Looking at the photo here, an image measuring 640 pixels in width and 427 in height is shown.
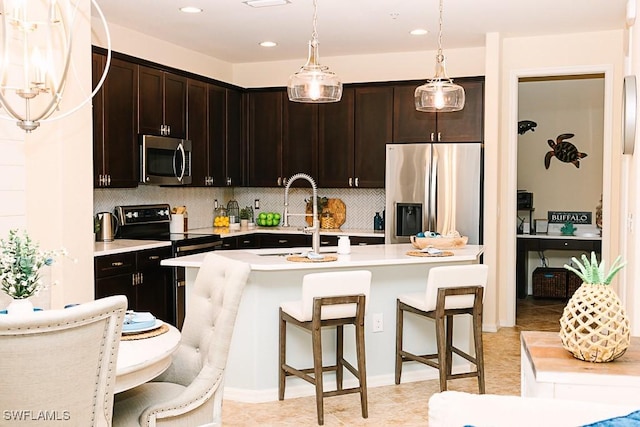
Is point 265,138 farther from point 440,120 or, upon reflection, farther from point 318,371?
point 318,371

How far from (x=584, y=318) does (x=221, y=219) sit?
558 centimetres

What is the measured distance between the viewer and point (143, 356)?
231 centimetres

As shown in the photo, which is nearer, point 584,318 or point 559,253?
point 584,318

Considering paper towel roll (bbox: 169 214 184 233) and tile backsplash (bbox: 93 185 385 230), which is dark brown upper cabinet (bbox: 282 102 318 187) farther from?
paper towel roll (bbox: 169 214 184 233)

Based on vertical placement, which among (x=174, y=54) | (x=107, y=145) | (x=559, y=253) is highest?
(x=174, y=54)

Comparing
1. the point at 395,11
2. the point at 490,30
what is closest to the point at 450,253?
the point at 395,11

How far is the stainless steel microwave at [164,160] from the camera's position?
5.72 m

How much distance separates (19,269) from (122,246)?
2.79 metres

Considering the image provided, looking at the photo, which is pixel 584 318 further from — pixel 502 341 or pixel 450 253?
pixel 502 341

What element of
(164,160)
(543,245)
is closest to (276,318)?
(164,160)

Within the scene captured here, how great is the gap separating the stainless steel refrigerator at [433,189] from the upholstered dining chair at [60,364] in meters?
4.65

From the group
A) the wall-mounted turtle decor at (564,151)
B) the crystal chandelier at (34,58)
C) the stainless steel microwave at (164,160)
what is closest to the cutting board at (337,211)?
the stainless steel microwave at (164,160)

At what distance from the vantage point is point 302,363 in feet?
14.3

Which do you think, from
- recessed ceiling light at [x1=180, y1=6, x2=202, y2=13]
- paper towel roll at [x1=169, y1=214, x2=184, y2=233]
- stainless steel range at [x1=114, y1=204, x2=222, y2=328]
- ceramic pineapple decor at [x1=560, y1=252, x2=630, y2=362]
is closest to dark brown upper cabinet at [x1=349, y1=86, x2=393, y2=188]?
stainless steel range at [x1=114, y1=204, x2=222, y2=328]
